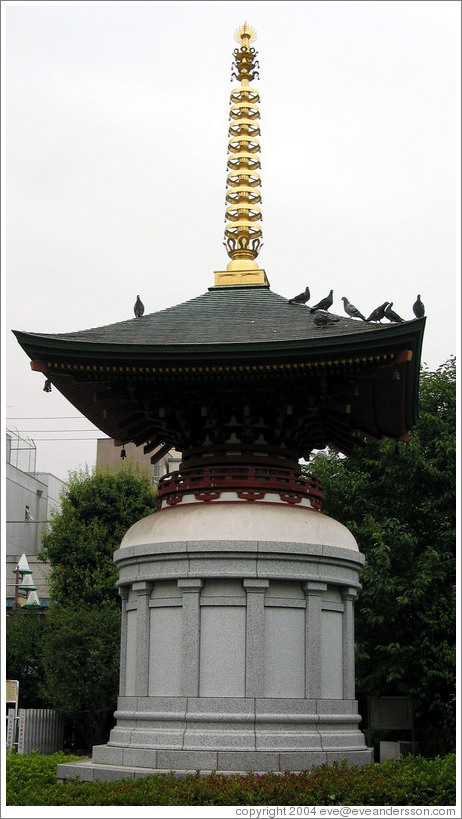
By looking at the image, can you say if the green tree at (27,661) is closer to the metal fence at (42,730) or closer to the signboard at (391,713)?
the metal fence at (42,730)

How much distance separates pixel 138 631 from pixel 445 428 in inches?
569

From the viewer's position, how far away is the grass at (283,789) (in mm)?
14734

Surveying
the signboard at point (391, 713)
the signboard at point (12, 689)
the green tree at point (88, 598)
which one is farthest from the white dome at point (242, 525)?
the green tree at point (88, 598)

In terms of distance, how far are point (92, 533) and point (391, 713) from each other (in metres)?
14.6

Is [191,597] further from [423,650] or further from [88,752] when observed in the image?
[88,752]

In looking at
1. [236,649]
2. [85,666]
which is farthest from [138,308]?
[85,666]

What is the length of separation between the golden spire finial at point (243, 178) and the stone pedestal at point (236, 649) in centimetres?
590

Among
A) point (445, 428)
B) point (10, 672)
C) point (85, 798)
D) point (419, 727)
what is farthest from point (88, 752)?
point (85, 798)

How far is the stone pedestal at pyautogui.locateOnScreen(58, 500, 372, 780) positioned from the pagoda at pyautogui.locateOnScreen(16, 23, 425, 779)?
26 millimetres

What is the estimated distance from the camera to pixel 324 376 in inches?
690

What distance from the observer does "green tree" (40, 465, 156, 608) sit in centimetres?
3856

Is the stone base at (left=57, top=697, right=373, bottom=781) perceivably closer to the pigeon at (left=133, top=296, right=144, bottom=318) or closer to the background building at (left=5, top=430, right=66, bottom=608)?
the pigeon at (left=133, top=296, right=144, bottom=318)

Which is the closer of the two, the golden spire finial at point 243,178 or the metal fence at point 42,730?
the golden spire finial at point 243,178

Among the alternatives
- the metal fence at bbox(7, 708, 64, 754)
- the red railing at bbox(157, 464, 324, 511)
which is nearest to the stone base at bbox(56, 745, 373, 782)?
the red railing at bbox(157, 464, 324, 511)
